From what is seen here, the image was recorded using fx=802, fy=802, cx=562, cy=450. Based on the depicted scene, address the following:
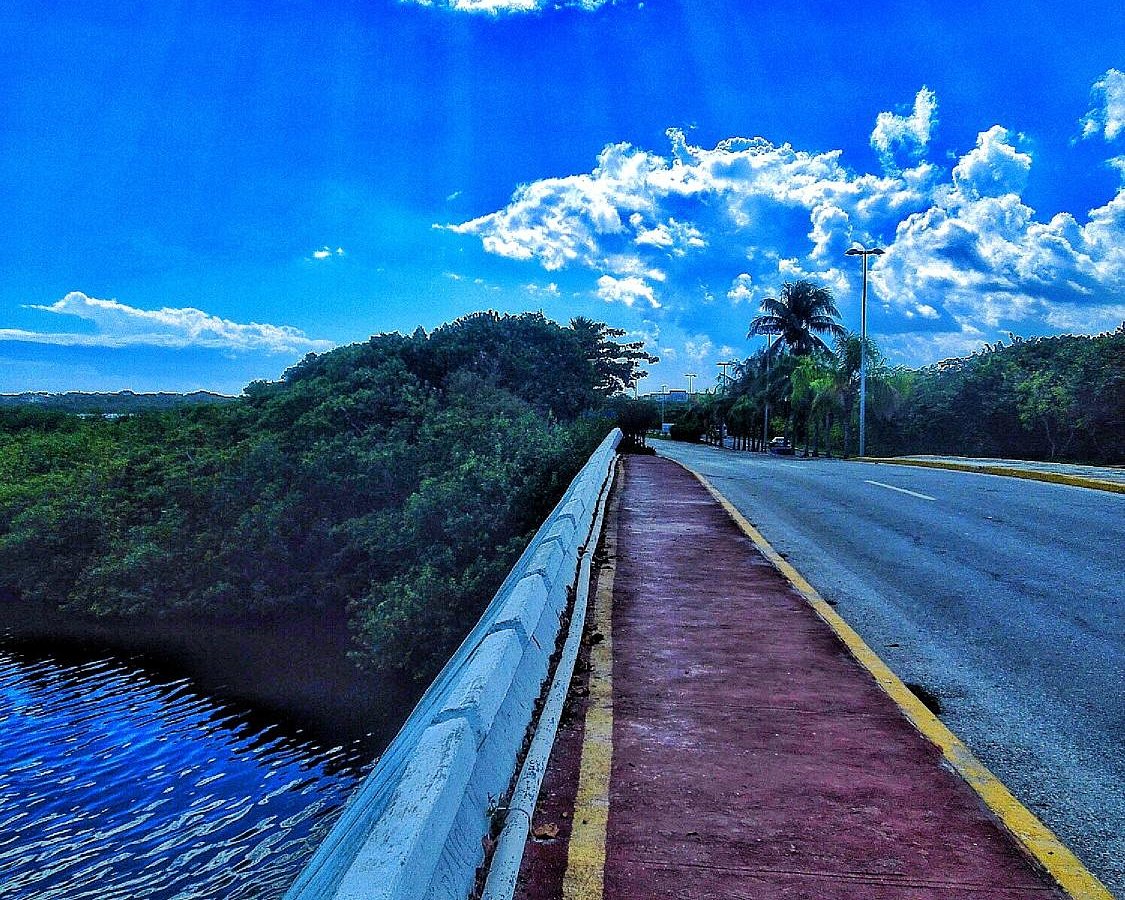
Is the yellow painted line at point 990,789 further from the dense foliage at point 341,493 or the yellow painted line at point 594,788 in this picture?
the dense foliage at point 341,493

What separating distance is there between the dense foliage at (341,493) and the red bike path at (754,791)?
12.6m

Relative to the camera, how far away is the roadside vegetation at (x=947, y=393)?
38.3 m

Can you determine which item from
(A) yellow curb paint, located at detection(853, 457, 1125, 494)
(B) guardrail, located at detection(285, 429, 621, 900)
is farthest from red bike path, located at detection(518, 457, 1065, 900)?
(A) yellow curb paint, located at detection(853, 457, 1125, 494)

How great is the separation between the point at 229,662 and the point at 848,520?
68.7 feet

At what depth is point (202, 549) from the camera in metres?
29.6

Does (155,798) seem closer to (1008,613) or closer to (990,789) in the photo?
(1008,613)

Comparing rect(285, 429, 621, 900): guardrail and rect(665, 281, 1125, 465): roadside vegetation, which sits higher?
rect(665, 281, 1125, 465): roadside vegetation

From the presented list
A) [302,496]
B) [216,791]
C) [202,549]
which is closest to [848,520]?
[216,791]

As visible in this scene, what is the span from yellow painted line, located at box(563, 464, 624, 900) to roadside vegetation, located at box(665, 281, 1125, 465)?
3882 cm

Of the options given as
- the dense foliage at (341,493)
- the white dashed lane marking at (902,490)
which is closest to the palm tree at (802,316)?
the dense foliage at (341,493)

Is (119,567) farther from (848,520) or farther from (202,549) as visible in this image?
(848,520)

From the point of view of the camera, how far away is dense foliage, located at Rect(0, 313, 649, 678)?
19.4m

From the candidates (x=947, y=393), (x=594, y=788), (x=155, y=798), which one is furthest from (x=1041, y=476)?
(x=947, y=393)

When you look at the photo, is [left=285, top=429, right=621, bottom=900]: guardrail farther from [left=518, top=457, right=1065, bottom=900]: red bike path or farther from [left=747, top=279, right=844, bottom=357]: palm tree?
[left=747, top=279, right=844, bottom=357]: palm tree
